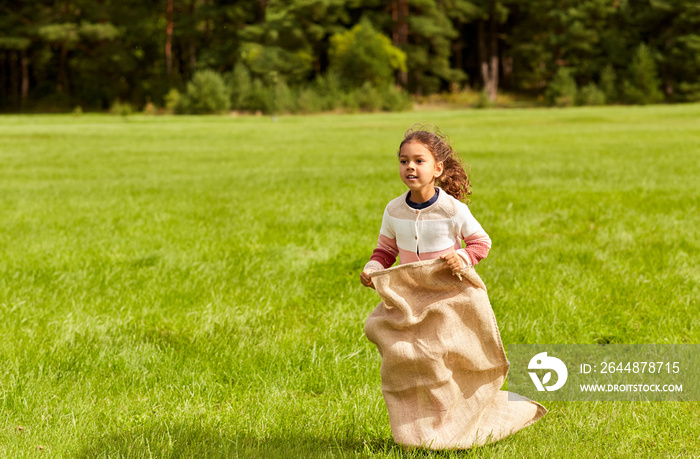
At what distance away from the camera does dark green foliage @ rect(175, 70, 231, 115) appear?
51.0 metres

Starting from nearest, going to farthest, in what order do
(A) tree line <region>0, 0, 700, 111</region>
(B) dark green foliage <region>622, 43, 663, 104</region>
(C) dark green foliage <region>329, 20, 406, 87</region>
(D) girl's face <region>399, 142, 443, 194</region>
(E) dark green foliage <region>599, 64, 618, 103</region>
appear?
(D) girl's face <region>399, 142, 443, 194</region> < (B) dark green foliage <region>622, 43, 663, 104</region> < (E) dark green foliage <region>599, 64, 618, 103</region> < (A) tree line <region>0, 0, 700, 111</region> < (C) dark green foliage <region>329, 20, 406, 87</region>

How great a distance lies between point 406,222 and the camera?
9.13 feet

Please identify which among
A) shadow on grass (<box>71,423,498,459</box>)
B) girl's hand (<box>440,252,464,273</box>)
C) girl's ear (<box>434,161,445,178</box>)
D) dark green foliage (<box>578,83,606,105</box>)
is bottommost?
shadow on grass (<box>71,423,498,459</box>)

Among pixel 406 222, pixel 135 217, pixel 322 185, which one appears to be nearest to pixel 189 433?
pixel 406 222

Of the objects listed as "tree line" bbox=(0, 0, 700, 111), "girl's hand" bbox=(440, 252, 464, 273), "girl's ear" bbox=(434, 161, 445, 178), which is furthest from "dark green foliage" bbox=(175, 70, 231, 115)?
"girl's hand" bbox=(440, 252, 464, 273)

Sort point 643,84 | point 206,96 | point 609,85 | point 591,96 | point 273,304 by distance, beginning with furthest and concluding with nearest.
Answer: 1. point 609,85
2. point 643,84
3. point 591,96
4. point 206,96
5. point 273,304

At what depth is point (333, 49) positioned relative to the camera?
5775cm

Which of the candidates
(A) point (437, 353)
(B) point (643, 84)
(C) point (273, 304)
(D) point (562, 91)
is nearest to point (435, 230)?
(A) point (437, 353)

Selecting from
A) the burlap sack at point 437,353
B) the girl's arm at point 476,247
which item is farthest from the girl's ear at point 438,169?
the burlap sack at point 437,353

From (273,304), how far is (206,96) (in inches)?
1927

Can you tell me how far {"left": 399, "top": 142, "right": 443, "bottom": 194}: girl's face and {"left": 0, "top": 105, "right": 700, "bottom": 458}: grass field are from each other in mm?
1136

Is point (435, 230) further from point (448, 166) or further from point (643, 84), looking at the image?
point (643, 84)

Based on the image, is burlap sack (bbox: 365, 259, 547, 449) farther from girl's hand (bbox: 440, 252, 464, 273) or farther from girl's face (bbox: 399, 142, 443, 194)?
girl's face (bbox: 399, 142, 443, 194)

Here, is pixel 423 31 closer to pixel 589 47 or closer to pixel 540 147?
pixel 589 47
